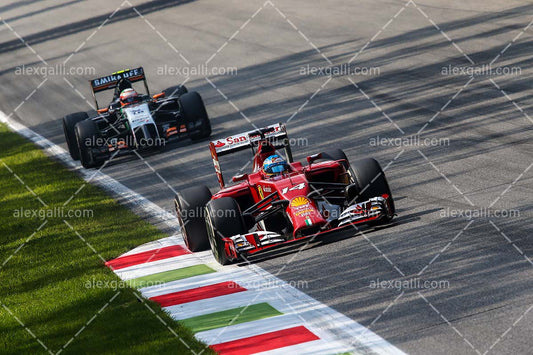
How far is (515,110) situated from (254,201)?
27.0 ft

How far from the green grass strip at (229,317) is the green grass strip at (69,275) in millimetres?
214

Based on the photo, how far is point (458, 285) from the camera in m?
9.98

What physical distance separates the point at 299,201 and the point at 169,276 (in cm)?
205

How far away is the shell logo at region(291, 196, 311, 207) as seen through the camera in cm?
1232

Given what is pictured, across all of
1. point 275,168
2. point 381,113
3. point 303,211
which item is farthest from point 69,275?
point 381,113

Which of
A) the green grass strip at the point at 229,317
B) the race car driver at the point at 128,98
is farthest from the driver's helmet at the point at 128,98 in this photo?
the green grass strip at the point at 229,317

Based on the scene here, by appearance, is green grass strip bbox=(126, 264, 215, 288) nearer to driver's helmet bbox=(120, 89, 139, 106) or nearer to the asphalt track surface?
the asphalt track surface

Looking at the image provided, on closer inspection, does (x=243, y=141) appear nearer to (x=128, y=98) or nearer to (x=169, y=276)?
(x=169, y=276)

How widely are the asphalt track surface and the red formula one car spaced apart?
392 mm

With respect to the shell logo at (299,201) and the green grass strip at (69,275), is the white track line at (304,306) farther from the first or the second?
the shell logo at (299,201)

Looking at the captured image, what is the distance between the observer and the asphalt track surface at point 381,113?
9.85 meters

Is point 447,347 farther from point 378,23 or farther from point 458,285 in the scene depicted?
point 378,23

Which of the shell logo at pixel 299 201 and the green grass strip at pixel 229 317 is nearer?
the green grass strip at pixel 229 317

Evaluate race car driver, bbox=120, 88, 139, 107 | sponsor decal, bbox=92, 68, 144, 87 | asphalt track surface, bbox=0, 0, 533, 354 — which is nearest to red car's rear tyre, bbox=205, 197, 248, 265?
asphalt track surface, bbox=0, 0, 533, 354
